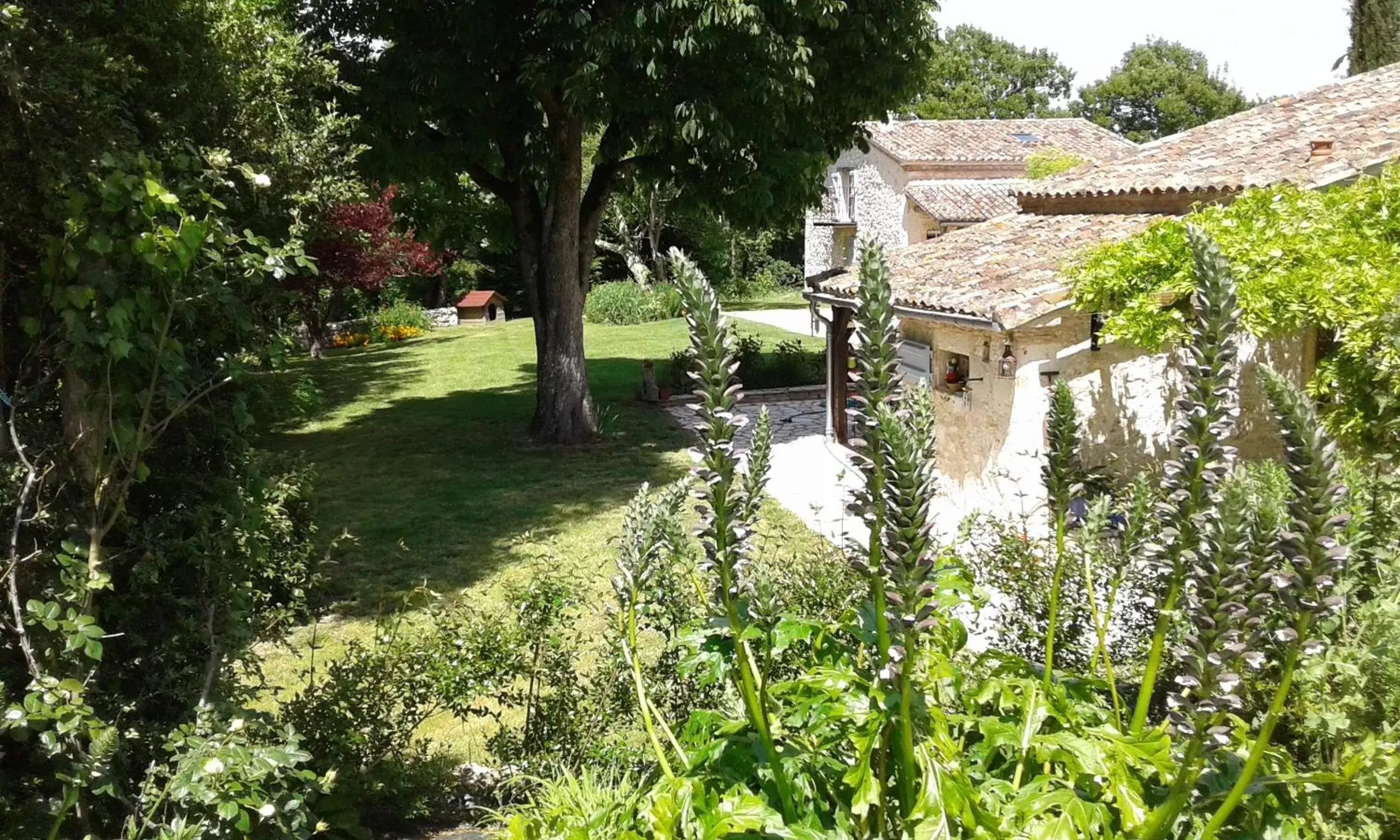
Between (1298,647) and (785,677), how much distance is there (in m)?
2.53

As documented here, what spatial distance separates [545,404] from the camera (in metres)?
16.5

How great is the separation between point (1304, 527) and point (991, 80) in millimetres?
70114

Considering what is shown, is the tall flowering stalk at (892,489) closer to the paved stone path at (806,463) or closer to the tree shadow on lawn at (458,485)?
the tree shadow on lawn at (458,485)

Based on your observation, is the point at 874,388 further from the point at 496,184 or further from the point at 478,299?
the point at 478,299

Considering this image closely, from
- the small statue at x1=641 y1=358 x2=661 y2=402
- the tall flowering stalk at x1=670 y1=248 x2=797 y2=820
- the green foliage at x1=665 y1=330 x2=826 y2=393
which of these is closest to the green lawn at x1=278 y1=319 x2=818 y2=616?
the small statue at x1=641 y1=358 x2=661 y2=402

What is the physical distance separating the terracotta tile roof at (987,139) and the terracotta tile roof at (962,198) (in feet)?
2.58

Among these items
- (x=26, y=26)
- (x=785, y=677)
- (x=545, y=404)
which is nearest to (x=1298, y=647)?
(x=785, y=677)

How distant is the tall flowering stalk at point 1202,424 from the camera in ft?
7.95

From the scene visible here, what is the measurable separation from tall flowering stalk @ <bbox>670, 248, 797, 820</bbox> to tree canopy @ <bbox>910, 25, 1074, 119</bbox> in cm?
6285

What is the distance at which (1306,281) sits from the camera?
25.0 ft

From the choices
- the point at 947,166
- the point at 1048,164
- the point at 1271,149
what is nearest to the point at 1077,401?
the point at 1271,149

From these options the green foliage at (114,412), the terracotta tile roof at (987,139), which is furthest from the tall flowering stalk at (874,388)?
the terracotta tile roof at (987,139)

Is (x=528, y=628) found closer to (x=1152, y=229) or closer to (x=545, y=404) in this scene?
(x=1152, y=229)

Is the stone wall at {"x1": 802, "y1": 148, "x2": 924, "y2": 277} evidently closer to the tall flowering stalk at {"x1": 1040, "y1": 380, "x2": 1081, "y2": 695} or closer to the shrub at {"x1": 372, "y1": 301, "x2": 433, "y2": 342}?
the shrub at {"x1": 372, "y1": 301, "x2": 433, "y2": 342}
